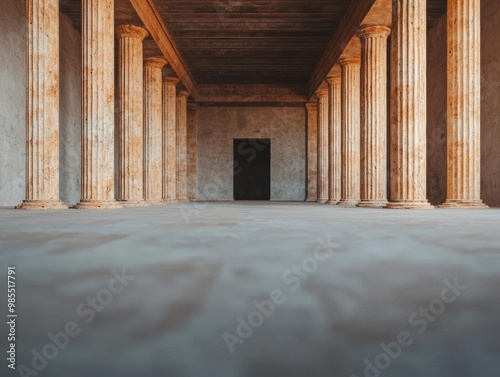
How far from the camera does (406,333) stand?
1771mm

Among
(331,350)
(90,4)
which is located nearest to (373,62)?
(90,4)

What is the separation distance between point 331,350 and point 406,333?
1.13 feet

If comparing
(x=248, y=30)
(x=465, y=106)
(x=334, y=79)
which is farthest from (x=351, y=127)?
(x=465, y=106)

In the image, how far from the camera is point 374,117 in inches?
572

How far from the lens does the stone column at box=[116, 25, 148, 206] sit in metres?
15.1

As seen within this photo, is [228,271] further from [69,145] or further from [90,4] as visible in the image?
[69,145]

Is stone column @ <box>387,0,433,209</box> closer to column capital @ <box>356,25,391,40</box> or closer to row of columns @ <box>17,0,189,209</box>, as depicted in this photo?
column capital @ <box>356,25,391,40</box>

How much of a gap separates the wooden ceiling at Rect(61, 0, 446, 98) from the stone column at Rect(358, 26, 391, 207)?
147 centimetres

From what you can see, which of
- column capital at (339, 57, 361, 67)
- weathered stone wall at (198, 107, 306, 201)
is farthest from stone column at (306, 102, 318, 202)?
column capital at (339, 57, 361, 67)

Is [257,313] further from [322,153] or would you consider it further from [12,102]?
[322,153]

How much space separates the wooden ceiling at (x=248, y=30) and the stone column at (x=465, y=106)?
3.82 m

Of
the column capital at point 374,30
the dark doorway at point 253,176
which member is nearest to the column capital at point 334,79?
the column capital at point 374,30

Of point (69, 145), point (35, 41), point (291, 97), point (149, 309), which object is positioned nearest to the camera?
point (149, 309)

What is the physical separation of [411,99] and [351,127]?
664 centimetres
